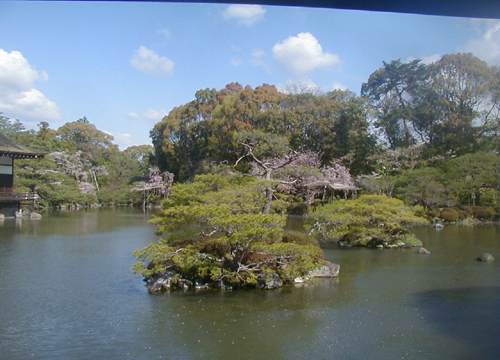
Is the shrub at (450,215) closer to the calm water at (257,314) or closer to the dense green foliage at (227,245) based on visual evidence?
the calm water at (257,314)

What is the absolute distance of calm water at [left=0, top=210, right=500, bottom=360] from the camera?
17.0 ft

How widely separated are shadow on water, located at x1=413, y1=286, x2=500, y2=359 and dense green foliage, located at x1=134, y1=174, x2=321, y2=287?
2.19m

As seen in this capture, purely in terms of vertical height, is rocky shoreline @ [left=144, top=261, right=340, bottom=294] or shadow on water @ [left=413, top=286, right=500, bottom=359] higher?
rocky shoreline @ [left=144, top=261, right=340, bottom=294]

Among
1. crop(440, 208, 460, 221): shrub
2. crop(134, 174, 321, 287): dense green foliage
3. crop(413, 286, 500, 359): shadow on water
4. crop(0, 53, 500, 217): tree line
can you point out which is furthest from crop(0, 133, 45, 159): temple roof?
crop(440, 208, 460, 221): shrub

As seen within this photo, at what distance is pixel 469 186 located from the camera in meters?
18.6

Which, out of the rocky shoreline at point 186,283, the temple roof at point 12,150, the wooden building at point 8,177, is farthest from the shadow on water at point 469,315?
the wooden building at point 8,177

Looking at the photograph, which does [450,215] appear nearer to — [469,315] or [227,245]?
[469,315]

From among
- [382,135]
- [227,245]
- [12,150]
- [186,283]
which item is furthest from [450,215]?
[12,150]

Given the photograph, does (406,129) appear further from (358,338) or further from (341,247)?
(358,338)

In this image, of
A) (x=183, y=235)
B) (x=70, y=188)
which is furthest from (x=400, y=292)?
(x=70, y=188)

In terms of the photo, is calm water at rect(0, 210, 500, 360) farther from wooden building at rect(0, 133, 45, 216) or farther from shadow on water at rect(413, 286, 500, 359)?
wooden building at rect(0, 133, 45, 216)

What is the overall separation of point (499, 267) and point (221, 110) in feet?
57.8

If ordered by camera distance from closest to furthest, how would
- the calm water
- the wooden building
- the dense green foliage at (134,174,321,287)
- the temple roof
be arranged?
the calm water → the dense green foliage at (134,174,321,287) → the temple roof → the wooden building

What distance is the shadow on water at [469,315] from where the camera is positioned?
5.34m
